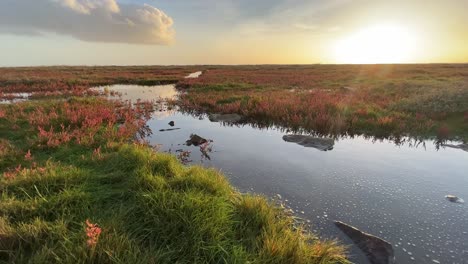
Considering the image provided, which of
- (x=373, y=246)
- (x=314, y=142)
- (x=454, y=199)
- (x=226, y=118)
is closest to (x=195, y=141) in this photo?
(x=314, y=142)

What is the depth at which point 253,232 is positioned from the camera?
436cm

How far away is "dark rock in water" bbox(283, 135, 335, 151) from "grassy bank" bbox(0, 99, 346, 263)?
5149 mm

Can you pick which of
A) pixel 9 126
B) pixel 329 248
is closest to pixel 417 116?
pixel 329 248

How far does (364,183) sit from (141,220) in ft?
17.9

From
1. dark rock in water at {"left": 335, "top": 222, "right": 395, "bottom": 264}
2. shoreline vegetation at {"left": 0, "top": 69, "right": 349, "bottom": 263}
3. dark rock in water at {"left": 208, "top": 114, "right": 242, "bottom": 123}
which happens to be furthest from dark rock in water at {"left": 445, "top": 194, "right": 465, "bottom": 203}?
dark rock in water at {"left": 208, "top": 114, "right": 242, "bottom": 123}

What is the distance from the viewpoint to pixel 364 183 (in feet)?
22.4

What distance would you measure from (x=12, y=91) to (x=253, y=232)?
102ft

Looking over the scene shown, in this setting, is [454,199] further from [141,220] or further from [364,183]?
[141,220]

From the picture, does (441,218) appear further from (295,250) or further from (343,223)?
(295,250)

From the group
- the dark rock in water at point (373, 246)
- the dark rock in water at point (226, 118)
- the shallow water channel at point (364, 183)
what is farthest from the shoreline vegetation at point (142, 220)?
the dark rock in water at point (226, 118)

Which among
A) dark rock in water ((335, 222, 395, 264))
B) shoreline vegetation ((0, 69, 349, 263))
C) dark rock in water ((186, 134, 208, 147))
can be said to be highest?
shoreline vegetation ((0, 69, 349, 263))

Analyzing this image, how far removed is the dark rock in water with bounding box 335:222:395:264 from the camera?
4.16 m

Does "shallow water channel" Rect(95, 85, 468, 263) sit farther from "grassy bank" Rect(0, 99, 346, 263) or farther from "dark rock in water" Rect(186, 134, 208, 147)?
"grassy bank" Rect(0, 99, 346, 263)

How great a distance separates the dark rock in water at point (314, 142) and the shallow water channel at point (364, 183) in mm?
280
